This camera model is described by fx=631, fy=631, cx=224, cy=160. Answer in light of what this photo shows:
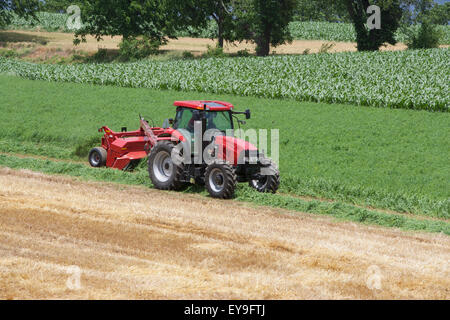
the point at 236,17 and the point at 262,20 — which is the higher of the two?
the point at 236,17

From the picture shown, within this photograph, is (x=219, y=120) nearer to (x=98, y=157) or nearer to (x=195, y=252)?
(x=98, y=157)

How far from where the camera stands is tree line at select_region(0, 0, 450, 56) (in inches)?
2034

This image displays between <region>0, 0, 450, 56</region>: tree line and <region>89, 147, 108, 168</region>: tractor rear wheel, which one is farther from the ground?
<region>0, 0, 450, 56</region>: tree line

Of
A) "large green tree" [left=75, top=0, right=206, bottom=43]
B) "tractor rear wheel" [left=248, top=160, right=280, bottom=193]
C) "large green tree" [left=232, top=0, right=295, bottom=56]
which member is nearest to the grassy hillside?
"tractor rear wheel" [left=248, top=160, right=280, bottom=193]

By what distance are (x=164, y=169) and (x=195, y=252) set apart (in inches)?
216

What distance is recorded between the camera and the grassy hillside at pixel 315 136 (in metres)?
15.1

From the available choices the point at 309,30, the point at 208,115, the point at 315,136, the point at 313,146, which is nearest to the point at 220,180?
the point at 208,115

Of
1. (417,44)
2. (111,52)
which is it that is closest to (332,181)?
(417,44)

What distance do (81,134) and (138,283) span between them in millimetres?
13990

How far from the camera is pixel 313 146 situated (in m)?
18.8

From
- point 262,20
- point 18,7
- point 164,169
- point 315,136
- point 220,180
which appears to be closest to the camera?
point 220,180

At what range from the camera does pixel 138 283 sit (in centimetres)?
819

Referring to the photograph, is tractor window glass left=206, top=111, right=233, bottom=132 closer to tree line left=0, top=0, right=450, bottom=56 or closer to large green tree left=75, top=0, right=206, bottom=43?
tree line left=0, top=0, right=450, bottom=56
